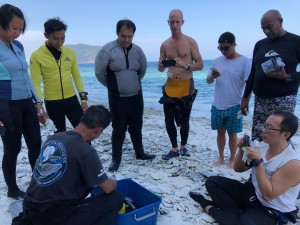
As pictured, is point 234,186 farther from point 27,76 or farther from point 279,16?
point 27,76

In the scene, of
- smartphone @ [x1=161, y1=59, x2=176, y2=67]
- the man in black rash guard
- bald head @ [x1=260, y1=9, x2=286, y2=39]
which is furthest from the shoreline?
bald head @ [x1=260, y1=9, x2=286, y2=39]

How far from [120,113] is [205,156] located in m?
1.81

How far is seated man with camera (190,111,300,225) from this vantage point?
110 inches

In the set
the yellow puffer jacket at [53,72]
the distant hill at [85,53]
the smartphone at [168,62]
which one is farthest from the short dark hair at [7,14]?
the distant hill at [85,53]

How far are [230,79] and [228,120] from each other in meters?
0.60

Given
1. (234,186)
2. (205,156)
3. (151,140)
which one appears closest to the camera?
(234,186)

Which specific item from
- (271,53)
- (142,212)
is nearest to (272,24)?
(271,53)

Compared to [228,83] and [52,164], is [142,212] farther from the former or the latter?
[228,83]

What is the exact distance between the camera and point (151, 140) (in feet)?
21.0

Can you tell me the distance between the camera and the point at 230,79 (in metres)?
4.45

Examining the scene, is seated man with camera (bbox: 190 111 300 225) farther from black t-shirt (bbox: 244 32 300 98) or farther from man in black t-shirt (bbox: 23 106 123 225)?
man in black t-shirt (bbox: 23 106 123 225)

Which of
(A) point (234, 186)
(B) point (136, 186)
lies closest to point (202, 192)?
(A) point (234, 186)

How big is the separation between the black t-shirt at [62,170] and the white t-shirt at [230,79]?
2.57m

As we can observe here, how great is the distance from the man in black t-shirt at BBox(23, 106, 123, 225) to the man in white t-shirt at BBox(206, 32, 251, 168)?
2.37m
